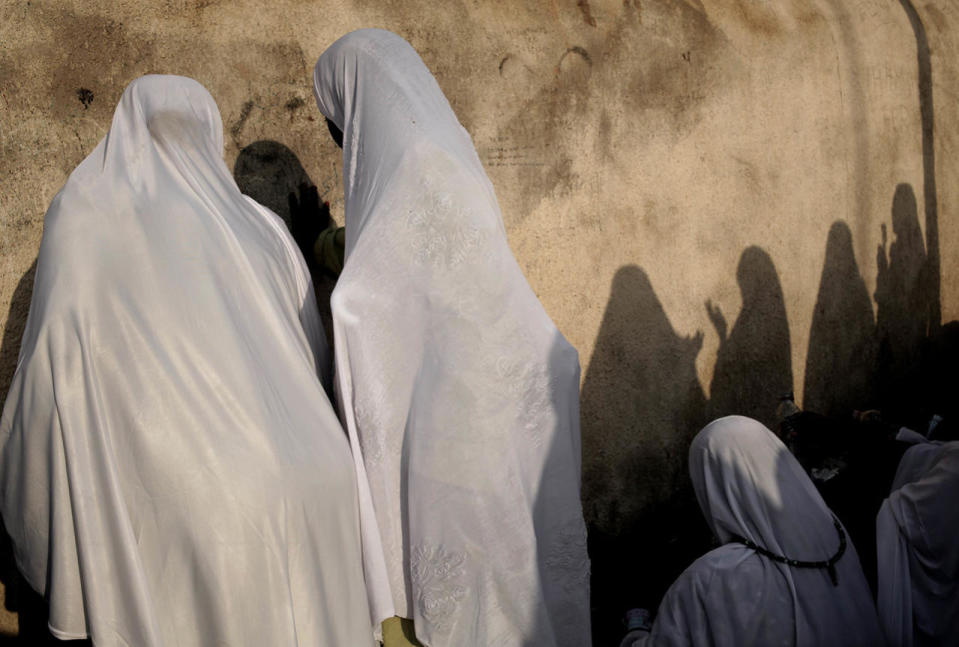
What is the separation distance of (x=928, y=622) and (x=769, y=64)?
8.79ft

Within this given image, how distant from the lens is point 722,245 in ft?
12.6

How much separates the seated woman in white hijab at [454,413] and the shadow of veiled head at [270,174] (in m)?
0.94

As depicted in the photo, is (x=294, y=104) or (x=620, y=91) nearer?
(x=294, y=104)

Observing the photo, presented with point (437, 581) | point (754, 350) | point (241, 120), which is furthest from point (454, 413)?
point (754, 350)

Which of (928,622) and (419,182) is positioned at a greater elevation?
(419,182)

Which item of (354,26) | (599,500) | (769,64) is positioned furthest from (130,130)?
(769,64)

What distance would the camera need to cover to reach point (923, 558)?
96.5 inches

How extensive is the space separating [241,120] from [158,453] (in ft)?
4.81

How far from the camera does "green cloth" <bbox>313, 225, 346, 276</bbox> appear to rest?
2516 millimetres

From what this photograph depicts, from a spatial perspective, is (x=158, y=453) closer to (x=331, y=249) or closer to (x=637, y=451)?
(x=331, y=249)

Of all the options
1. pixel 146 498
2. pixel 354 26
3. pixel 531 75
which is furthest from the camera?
pixel 531 75

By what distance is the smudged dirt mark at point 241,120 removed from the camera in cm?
266

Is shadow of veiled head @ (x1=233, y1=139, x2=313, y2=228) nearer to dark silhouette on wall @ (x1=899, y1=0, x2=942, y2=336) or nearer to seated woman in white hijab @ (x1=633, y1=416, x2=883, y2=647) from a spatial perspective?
Answer: seated woman in white hijab @ (x1=633, y1=416, x2=883, y2=647)

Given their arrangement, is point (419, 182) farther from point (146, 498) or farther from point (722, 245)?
point (722, 245)
